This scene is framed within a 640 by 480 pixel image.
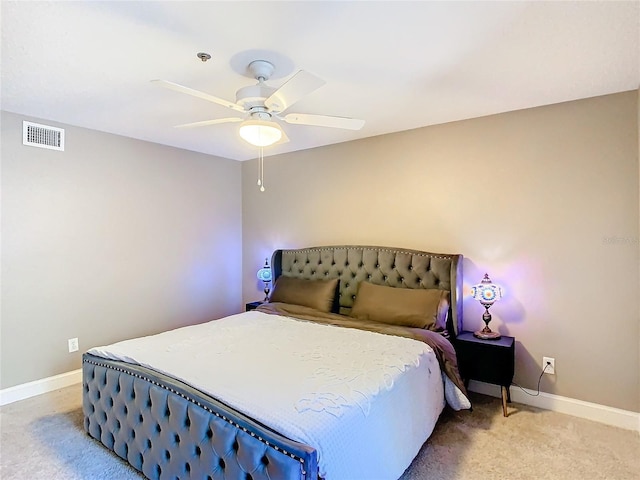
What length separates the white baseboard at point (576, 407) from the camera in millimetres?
2683

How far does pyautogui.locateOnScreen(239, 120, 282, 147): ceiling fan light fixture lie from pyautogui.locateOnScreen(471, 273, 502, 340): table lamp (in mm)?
2009

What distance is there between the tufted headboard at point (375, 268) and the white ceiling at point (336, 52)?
130 cm

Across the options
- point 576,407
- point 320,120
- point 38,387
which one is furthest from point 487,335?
point 38,387

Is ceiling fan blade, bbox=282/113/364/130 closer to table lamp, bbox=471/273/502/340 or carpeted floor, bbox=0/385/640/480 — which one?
table lamp, bbox=471/273/502/340

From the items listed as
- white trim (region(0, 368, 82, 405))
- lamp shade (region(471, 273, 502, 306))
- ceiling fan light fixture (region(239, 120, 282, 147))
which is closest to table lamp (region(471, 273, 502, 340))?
lamp shade (region(471, 273, 502, 306))

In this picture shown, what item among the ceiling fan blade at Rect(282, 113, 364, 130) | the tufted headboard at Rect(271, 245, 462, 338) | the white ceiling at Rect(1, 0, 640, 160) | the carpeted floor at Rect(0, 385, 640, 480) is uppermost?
the white ceiling at Rect(1, 0, 640, 160)

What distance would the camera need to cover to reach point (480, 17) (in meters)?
1.78

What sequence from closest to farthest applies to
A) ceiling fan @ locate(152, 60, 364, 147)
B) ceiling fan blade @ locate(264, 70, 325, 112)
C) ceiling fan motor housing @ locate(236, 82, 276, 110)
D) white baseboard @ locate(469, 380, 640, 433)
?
ceiling fan blade @ locate(264, 70, 325, 112)
ceiling fan @ locate(152, 60, 364, 147)
ceiling fan motor housing @ locate(236, 82, 276, 110)
white baseboard @ locate(469, 380, 640, 433)

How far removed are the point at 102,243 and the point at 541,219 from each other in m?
4.00

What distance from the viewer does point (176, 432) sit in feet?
6.22

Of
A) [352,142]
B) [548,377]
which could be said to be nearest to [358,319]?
[548,377]

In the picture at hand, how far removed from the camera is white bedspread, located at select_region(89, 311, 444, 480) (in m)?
1.64

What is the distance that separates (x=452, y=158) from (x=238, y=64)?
82.5 inches

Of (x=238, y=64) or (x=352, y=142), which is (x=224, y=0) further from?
(x=352, y=142)
